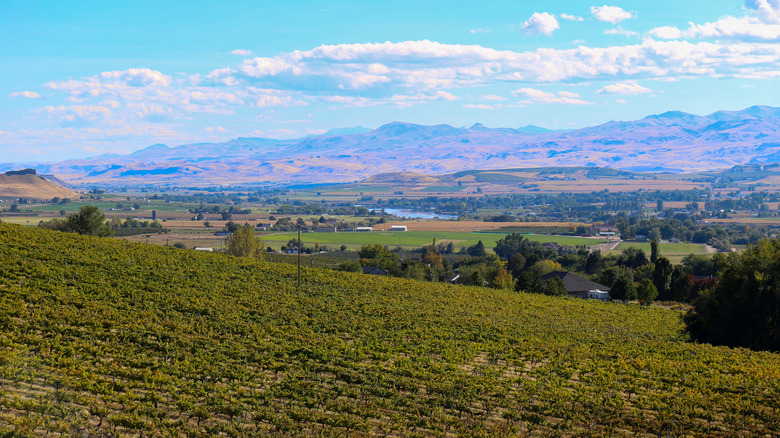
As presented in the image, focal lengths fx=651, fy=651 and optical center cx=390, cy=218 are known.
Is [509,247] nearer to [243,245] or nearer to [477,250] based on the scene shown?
[477,250]

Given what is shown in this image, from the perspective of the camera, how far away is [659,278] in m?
65.8

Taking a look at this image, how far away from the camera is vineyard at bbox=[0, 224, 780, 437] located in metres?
16.0

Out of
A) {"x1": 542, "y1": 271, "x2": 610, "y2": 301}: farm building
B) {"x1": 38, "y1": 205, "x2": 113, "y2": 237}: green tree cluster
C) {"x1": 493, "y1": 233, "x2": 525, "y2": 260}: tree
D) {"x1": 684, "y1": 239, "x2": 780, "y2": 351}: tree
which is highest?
{"x1": 38, "y1": 205, "x2": 113, "y2": 237}: green tree cluster

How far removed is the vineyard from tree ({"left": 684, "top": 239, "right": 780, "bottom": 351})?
88.7 inches

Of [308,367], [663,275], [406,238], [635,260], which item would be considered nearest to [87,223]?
[308,367]

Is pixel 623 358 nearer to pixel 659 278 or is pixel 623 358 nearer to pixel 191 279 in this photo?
pixel 191 279

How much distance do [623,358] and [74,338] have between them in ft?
65.1

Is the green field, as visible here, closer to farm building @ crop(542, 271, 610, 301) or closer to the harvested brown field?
the harvested brown field

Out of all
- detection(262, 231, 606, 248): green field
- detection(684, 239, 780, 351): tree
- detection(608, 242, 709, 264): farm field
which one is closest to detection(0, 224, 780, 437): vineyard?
detection(684, 239, 780, 351): tree

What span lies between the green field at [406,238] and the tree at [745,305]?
82938 millimetres

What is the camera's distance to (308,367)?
67.9 ft

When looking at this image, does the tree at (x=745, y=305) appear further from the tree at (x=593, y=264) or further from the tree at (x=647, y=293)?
the tree at (x=593, y=264)

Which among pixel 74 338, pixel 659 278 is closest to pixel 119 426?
pixel 74 338

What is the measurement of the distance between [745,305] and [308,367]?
23.4 metres
